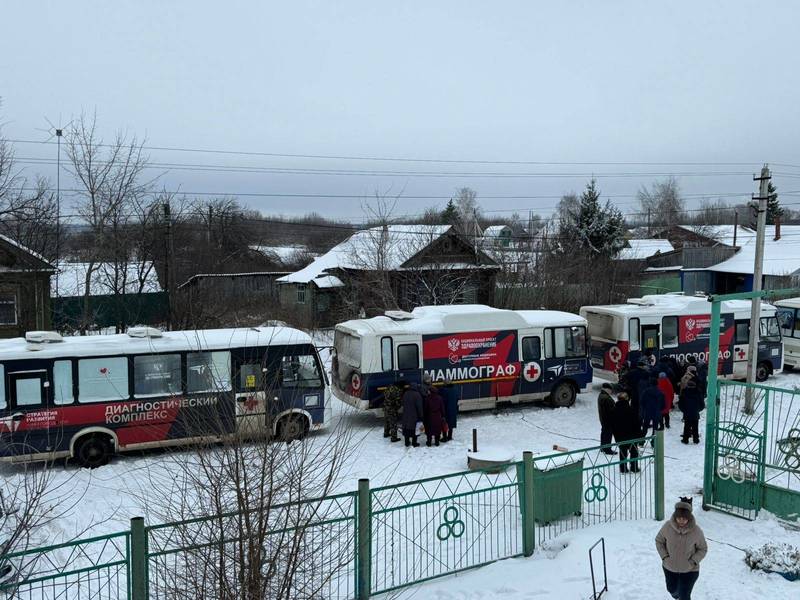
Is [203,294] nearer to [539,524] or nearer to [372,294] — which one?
[372,294]

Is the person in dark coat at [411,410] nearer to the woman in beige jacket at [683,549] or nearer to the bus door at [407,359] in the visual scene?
the bus door at [407,359]

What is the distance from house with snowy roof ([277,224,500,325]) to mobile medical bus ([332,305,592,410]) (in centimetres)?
1285

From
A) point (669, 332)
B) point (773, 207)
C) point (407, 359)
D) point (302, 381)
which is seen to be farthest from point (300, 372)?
point (773, 207)

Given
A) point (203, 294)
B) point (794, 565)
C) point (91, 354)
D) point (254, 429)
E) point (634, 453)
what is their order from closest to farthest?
point (254, 429) < point (794, 565) < point (634, 453) < point (91, 354) < point (203, 294)

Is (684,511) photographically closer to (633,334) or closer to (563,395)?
(563,395)

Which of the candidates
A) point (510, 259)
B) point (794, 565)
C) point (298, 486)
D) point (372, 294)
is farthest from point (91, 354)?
point (510, 259)

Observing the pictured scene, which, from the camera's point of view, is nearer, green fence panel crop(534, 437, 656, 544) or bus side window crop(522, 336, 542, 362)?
green fence panel crop(534, 437, 656, 544)

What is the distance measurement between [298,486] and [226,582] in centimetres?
91

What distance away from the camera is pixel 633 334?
20125 mm

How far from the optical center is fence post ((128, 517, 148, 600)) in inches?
254

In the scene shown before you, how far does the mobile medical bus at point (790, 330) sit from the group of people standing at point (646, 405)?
9.28 meters

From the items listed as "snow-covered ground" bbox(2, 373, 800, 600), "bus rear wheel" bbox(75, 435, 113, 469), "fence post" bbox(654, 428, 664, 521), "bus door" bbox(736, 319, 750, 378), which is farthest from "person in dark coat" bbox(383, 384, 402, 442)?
"bus door" bbox(736, 319, 750, 378)

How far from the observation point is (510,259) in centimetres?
3919

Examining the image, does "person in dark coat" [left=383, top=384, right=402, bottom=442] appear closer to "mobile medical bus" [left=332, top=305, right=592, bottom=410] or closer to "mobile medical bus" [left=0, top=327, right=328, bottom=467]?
"mobile medical bus" [left=332, top=305, right=592, bottom=410]
